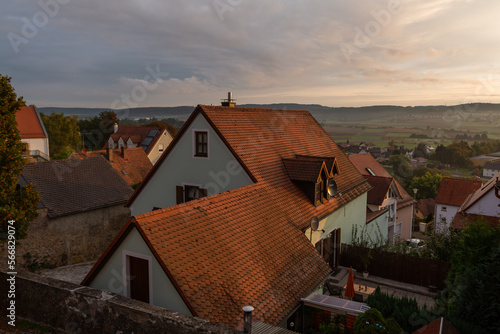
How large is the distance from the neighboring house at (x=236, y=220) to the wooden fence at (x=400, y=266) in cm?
121

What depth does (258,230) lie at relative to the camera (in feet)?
38.0

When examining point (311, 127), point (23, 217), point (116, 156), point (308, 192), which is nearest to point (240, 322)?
point (308, 192)

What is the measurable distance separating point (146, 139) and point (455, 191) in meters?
53.7

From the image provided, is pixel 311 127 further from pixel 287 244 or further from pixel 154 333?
pixel 154 333

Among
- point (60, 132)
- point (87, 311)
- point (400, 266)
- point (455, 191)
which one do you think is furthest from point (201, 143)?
point (60, 132)

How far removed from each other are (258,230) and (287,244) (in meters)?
1.21

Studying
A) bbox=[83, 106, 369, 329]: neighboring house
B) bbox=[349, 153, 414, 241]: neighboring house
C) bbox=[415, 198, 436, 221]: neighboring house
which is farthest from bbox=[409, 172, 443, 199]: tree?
bbox=[83, 106, 369, 329]: neighboring house

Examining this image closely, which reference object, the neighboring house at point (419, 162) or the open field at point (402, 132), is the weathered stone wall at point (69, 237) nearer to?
the neighboring house at point (419, 162)

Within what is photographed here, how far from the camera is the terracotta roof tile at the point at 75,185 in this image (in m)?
23.1

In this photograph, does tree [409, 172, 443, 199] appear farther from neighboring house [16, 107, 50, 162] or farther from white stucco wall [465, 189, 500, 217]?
neighboring house [16, 107, 50, 162]

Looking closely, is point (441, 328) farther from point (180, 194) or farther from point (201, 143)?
point (180, 194)

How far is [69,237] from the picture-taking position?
2281 cm

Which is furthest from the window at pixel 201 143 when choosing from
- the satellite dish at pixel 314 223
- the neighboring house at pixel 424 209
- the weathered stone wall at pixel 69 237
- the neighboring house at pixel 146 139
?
the neighboring house at pixel 424 209

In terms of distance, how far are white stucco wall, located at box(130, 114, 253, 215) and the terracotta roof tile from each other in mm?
7918
